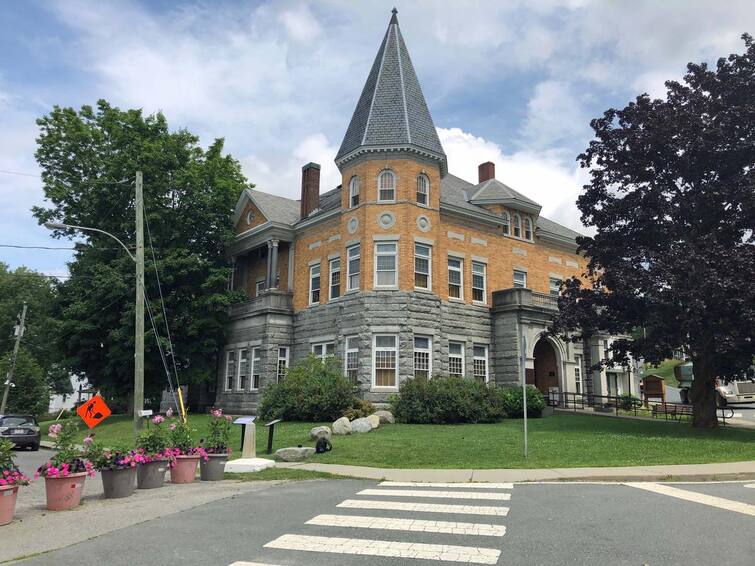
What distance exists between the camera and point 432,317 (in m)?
28.0

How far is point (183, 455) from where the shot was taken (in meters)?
12.9

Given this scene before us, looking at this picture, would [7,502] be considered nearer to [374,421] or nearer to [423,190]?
[374,421]

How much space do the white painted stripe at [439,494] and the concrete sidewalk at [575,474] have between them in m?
1.44

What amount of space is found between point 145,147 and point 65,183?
20.2ft

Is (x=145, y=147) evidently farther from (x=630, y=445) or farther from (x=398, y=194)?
(x=630, y=445)

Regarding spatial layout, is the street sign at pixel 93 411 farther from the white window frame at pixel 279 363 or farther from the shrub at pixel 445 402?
the white window frame at pixel 279 363

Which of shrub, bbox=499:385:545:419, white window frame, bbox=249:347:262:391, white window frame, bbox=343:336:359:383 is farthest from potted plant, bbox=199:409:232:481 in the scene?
white window frame, bbox=249:347:262:391

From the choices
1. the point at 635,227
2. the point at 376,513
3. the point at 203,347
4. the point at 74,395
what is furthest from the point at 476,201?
the point at 74,395

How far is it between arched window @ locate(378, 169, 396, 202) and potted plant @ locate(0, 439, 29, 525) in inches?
831

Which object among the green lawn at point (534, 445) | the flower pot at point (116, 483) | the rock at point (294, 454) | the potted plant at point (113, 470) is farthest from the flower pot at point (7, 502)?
the green lawn at point (534, 445)

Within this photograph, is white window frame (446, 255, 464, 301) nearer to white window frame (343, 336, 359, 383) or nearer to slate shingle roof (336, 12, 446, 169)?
slate shingle roof (336, 12, 446, 169)

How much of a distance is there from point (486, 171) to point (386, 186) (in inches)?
511

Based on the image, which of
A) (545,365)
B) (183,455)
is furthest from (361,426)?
(545,365)

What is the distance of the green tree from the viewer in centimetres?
5544
